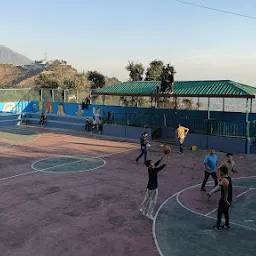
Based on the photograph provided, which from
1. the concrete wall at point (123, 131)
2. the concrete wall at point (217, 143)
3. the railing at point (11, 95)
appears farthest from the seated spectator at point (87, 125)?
the railing at point (11, 95)

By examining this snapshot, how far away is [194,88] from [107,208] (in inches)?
619

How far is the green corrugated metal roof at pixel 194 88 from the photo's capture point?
2275 centimetres

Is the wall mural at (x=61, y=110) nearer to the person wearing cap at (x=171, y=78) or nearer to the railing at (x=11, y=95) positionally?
the railing at (x=11, y=95)

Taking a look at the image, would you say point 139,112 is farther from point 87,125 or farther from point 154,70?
point 154,70

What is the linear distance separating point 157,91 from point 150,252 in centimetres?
1952

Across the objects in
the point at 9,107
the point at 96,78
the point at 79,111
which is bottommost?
the point at 79,111

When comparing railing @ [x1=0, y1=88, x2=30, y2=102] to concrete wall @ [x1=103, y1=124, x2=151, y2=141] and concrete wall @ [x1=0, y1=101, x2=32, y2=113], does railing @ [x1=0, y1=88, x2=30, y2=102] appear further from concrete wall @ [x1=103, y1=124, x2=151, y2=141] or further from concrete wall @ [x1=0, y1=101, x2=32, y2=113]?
concrete wall @ [x1=103, y1=124, x2=151, y2=141]

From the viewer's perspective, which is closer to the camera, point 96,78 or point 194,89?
point 194,89

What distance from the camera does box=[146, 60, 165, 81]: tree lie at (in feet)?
136

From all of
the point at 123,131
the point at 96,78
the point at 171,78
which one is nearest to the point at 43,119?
the point at 123,131

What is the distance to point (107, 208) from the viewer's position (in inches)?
462

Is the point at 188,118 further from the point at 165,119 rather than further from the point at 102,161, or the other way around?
the point at 102,161

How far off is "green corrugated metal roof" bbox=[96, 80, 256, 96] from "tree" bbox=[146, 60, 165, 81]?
38.0 ft

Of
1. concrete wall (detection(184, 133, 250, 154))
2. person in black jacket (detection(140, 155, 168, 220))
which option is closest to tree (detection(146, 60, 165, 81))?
concrete wall (detection(184, 133, 250, 154))
